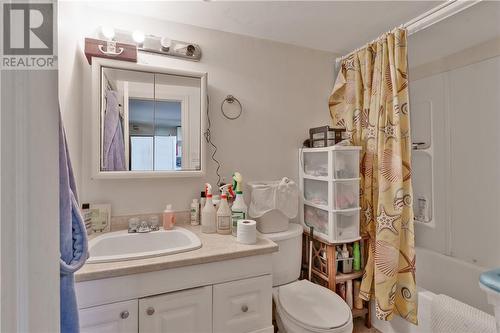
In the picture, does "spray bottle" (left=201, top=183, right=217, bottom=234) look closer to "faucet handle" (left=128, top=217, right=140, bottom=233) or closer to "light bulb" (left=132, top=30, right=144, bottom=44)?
"faucet handle" (left=128, top=217, right=140, bottom=233)

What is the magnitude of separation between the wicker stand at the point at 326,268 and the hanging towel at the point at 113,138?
1.33m

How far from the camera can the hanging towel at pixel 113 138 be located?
137 cm

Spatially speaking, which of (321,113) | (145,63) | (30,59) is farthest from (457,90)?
(30,59)

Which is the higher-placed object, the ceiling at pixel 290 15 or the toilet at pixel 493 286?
the ceiling at pixel 290 15

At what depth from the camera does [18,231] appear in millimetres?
356

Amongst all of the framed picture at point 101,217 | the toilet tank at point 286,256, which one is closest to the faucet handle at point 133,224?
the framed picture at point 101,217

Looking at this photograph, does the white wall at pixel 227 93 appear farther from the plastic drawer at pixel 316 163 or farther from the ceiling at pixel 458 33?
the ceiling at pixel 458 33

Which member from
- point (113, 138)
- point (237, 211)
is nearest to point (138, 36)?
point (113, 138)

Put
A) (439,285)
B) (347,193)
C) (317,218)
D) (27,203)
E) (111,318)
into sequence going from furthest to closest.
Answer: (439,285), (317,218), (347,193), (111,318), (27,203)

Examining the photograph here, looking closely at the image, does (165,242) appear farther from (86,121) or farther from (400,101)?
(400,101)

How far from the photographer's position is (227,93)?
1.70 metres

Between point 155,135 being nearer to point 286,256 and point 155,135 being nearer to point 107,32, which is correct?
point 107,32

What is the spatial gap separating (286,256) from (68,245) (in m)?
1.23

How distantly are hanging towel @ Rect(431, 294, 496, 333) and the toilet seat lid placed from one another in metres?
0.48
